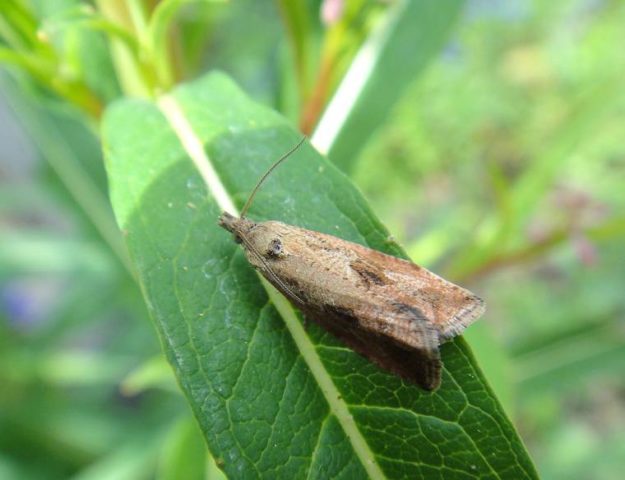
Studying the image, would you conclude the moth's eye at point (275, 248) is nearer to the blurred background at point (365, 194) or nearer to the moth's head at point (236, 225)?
the moth's head at point (236, 225)

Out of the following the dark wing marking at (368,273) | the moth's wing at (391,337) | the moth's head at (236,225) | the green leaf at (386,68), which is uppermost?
the green leaf at (386,68)

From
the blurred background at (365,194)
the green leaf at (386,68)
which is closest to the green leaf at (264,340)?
the blurred background at (365,194)

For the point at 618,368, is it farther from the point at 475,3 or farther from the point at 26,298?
the point at 26,298

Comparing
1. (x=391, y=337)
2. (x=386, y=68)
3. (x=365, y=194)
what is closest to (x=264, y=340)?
(x=391, y=337)

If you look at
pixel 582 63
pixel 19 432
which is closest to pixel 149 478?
pixel 19 432

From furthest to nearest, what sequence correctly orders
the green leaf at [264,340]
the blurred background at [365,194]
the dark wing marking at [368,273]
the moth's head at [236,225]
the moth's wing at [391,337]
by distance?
the blurred background at [365,194] < the dark wing marking at [368,273] < the moth's head at [236,225] < the moth's wing at [391,337] < the green leaf at [264,340]

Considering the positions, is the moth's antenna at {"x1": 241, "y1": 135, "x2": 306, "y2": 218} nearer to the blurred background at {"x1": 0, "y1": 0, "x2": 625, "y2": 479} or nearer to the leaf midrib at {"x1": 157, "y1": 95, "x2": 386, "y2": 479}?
the leaf midrib at {"x1": 157, "y1": 95, "x2": 386, "y2": 479}

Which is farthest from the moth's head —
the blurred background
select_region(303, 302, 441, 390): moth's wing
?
the blurred background
